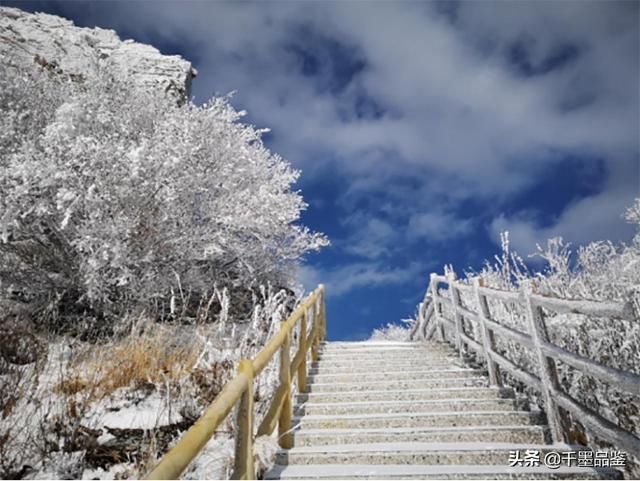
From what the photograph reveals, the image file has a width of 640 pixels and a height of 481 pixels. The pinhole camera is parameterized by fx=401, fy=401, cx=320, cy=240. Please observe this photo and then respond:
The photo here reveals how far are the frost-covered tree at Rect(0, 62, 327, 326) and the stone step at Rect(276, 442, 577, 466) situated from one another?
3748 millimetres

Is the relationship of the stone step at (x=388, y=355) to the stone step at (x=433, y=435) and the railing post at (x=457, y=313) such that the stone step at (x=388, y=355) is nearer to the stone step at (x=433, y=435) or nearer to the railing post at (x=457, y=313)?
the railing post at (x=457, y=313)

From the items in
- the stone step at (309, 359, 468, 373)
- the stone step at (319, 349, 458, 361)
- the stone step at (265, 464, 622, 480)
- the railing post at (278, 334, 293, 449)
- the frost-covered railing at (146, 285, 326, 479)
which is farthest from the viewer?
the stone step at (319, 349, 458, 361)

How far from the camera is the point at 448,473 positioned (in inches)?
135

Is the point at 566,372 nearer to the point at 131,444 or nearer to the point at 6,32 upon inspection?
the point at 131,444

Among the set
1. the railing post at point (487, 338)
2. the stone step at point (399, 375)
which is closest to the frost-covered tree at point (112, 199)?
the stone step at point (399, 375)

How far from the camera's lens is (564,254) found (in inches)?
337

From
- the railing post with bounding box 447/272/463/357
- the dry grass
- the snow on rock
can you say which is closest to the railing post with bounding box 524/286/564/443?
the railing post with bounding box 447/272/463/357

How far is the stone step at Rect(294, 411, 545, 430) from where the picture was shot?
4.57 m

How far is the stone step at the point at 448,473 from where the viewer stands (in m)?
3.38

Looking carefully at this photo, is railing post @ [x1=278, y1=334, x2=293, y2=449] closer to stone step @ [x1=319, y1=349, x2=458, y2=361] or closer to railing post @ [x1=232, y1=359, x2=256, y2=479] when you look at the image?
railing post @ [x1=232, y1=359, x2=256, y2=479]

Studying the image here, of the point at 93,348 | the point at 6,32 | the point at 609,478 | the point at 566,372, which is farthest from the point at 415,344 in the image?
the point at 6,32

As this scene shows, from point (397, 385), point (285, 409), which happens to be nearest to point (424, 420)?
point (397, 385)

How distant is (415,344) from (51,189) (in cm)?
813

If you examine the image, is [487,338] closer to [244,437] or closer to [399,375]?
[399,375]
